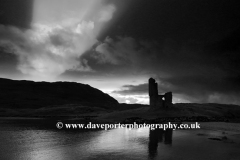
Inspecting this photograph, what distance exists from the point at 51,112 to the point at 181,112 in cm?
10161

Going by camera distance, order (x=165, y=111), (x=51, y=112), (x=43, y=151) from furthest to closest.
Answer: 1. (x=51, y=112)
2. (x=165, y=111)
3. (x=43, y=151)

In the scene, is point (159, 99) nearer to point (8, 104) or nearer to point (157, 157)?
point (157, 157)

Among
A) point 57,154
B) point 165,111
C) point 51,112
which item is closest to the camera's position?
point 57,154

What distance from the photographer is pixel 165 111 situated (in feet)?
265

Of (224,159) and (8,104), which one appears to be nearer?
(224,159)

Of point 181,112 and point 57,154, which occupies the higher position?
point 181,112

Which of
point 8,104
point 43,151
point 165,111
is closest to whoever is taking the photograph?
point 43,151

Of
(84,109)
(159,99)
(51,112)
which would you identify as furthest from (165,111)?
(51,112)

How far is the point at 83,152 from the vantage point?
24.9 metres

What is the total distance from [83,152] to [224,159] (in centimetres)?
1528

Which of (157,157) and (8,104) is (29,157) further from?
(8,104)

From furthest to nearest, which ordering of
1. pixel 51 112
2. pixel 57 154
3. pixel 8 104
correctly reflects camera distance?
1. pixel 8 104
2. pixel 51 112
3. pixel 57 154

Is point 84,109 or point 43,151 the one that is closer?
point 43,151

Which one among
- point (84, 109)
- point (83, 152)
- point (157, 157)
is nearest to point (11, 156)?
point (83, 152)
